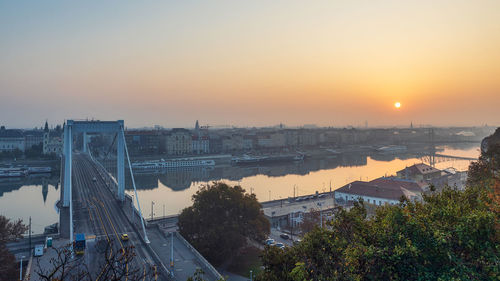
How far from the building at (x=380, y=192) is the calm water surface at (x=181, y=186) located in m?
3.93

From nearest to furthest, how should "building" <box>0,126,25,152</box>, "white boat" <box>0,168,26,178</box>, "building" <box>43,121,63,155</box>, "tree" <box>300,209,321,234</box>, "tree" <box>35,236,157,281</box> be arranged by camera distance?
"tree" <box>35,236,157,281</box>, "tree" <box>300,209,321,234</box>, "white boat" <box>0,168,26,178</box>, "building" <box>43,121,63,155</box>, "building" <box>0,126,25,152</box>

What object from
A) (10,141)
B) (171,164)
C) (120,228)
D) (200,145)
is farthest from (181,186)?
(10,141)

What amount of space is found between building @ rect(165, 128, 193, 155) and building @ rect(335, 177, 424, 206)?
85.7ft

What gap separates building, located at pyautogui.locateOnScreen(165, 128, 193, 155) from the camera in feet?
125

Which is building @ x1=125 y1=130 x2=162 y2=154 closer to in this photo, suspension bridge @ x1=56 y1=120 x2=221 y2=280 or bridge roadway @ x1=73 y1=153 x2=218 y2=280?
suspension bridge @ x1=56 y1=120 x2=221 y2=280

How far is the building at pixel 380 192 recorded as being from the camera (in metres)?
13.0

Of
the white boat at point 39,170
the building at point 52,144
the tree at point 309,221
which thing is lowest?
the tree at point 309,221

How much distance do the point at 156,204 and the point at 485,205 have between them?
13875mm

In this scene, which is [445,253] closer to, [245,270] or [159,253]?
[245,270]

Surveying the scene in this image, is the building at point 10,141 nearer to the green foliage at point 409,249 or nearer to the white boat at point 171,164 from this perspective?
the white boat at point 171,164

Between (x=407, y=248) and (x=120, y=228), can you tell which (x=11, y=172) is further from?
(x=407, y=248)

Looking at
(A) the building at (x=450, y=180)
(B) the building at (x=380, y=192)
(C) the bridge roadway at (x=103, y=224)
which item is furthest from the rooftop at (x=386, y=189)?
(C) the bridge roadway at (x=103, y=224)

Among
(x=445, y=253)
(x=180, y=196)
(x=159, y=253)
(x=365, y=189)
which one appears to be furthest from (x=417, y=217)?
(x=180, y=196)

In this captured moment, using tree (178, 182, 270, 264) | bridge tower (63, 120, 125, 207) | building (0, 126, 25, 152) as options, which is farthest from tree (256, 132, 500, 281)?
building (0, 126, 25, 152)
